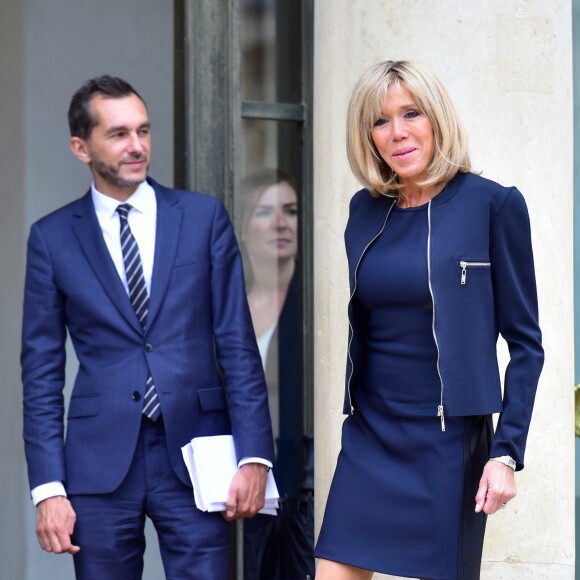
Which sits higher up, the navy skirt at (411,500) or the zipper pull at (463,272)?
the zipper pull at (463,272)

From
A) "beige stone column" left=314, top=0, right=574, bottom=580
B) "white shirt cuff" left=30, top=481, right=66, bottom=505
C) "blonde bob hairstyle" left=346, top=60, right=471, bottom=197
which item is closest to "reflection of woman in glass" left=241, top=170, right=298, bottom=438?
"beige stone column" left=314, top=0, right=574, bottom=580

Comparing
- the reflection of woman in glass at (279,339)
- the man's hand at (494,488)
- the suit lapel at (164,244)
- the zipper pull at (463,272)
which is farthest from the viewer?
the reflection of woman in glass at (279,339)

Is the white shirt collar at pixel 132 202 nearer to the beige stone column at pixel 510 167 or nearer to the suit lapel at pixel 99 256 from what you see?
the suit lapel at pixel 99 256

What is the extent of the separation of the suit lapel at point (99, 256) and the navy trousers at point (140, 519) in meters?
0.39

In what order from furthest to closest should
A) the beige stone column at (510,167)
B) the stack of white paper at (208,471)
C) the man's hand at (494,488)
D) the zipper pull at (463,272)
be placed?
the beige stone column at (510,167) → the stack of white paper at (208,471) → the zipper pull at (463,272) → the man's hand at (494,488)

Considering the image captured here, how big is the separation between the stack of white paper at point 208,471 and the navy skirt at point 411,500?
0.51 m

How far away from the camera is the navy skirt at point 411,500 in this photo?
12.0 ft

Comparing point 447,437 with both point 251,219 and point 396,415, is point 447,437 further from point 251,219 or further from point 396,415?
point 251,219

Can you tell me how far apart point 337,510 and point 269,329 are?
2.13m

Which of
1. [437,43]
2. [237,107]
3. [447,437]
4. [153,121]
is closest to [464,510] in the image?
[447,437]

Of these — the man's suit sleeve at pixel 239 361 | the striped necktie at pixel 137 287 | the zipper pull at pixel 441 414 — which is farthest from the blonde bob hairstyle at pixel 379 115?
the striped necktie at pixel 137 287

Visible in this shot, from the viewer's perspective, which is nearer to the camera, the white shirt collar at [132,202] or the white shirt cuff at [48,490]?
the white shirt cuff at [48,490]


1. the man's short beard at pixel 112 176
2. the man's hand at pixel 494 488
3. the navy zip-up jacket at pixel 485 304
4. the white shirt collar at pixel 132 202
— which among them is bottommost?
the man's hand at pixel 494 488

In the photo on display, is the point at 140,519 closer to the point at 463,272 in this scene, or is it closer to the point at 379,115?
the point at 463,272
